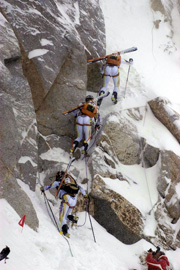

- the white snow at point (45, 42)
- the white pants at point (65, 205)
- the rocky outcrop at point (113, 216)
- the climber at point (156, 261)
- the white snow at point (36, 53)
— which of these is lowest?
the climber at point (156, 261)

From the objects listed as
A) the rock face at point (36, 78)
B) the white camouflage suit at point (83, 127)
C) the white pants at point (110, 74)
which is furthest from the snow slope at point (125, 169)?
the white camouflage suit at point (83, 127)

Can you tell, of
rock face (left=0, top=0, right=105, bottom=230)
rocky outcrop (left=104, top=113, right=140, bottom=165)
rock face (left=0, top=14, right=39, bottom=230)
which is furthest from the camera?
rocky outcrop (left=104, top=113, right=140, bottom=165)

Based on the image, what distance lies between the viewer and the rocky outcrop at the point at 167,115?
11897 millimetres

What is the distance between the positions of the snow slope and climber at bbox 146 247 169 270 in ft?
1.23

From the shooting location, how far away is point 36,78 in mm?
9484

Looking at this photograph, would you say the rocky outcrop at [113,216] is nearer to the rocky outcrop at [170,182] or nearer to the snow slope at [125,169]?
the snow slope at [125,169]

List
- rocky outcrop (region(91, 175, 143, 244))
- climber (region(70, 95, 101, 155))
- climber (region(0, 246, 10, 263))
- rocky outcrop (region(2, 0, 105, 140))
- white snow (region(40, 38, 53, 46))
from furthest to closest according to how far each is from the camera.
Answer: white snow (region(40, 38, 53, 46))
climber (region(70, 95, 101, 155))
rocky outcrop (region(2, 0, 105, 140))
rocky outcrop (region(91, 175, 143, 244))
climber (region(0, 246, 10, 263))

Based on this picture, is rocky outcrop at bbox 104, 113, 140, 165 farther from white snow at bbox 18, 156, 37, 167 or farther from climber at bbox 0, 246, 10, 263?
climber at bbox 0, 246, 10, 263

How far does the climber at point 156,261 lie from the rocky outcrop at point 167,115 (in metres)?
4.92

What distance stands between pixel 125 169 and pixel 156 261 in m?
3.26

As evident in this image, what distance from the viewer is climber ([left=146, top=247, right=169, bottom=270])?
7.86 meters

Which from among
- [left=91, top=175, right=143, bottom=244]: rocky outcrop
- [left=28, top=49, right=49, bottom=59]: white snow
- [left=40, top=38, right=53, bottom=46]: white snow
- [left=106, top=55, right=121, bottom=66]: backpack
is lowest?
[left=91, top=175, right=143, bottom=244]: rocky outcrop

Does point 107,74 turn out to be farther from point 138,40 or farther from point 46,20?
point 138,40

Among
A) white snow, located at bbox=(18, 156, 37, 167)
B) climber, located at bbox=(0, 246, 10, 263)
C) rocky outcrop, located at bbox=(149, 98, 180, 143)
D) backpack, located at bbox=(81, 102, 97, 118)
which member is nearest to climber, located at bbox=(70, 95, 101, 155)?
backpack, located at bbox=(81, 102, 97, 118)
